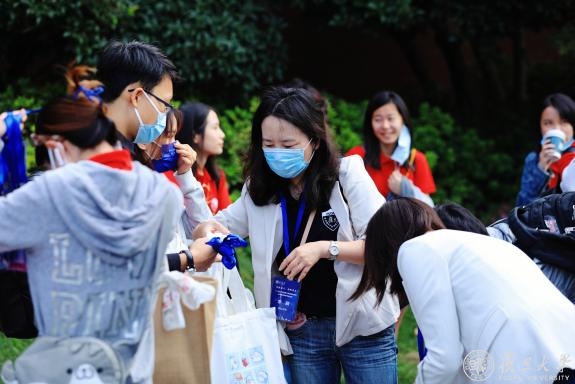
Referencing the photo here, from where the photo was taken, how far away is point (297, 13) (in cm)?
1113

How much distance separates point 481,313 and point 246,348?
993 millimetres

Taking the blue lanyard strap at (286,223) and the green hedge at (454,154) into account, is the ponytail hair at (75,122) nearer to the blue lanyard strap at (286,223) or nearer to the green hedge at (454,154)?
the blue lanyard strap at (286,223)

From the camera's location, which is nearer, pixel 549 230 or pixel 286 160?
pixel 286 160

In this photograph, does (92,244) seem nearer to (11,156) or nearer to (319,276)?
(11,156)

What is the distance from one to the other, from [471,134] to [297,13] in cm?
315

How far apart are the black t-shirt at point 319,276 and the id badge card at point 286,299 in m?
0.07

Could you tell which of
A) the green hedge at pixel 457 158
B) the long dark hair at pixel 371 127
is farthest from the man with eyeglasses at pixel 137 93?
the green hedge at pixel 457 158

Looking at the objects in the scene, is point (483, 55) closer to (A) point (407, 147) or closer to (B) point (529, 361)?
(A) point (407, 147)

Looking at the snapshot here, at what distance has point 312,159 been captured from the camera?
389cm

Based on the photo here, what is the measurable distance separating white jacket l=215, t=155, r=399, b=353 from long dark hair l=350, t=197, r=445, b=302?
22 cm

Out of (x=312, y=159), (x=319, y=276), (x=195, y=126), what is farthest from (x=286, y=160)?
(x=195, y=126)

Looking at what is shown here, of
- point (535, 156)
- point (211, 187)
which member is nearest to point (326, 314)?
point (211, 187)

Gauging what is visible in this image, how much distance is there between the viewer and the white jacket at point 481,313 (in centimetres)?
301

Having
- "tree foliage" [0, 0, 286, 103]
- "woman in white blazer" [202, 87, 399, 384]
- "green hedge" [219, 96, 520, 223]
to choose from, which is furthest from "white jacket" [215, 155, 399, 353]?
"green hedge" [219, 96, 520, 223]
